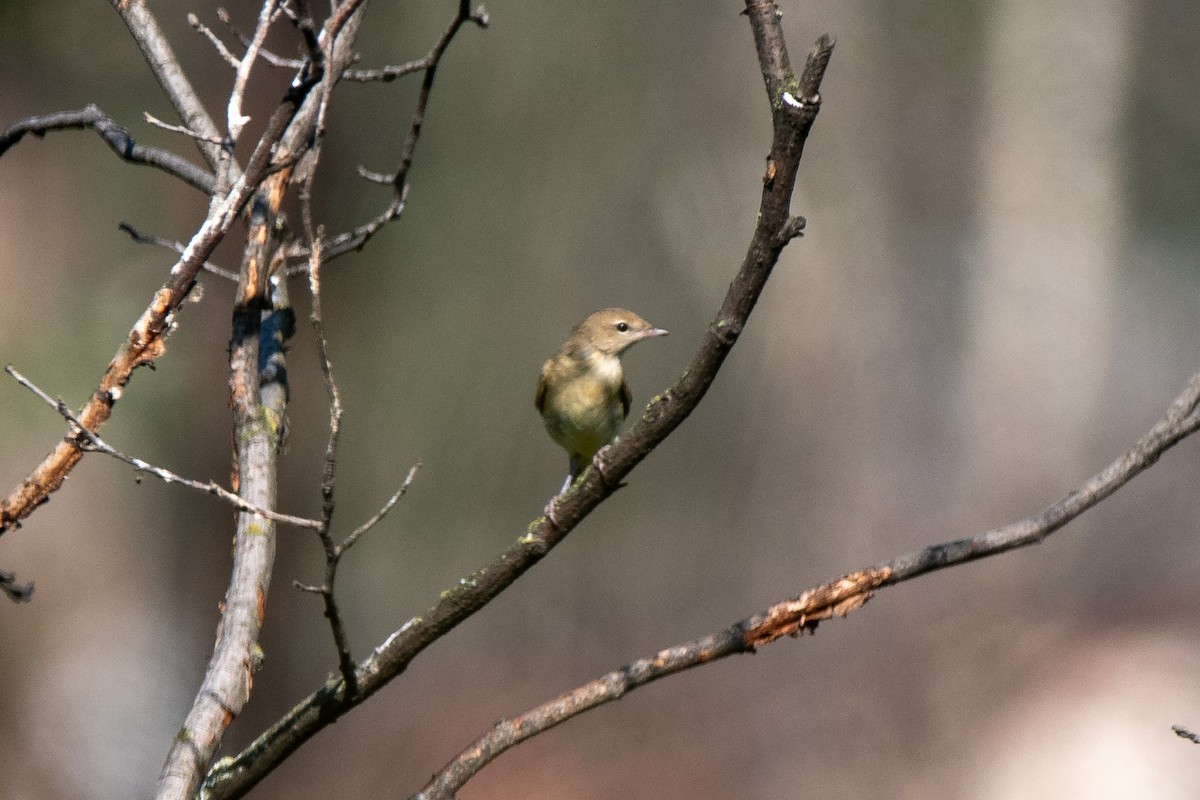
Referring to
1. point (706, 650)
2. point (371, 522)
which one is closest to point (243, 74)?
point (371, 522)

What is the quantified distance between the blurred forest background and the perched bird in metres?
4.22

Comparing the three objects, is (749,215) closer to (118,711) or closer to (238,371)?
(118,711)

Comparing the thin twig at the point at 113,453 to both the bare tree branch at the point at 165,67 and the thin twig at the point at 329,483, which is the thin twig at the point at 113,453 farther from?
the bare tree branch at the point at 165,67

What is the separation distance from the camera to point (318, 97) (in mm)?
2590

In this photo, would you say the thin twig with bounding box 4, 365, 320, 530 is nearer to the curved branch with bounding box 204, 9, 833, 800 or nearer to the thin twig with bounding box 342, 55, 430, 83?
the curved branch with bounding box 204, 9, 833, 800

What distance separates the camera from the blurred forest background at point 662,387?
806 cm

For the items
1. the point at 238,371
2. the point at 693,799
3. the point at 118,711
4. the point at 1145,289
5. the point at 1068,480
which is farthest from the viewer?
the point at 1145,289

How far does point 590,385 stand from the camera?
428cm

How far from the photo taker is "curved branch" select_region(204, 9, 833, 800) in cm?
171

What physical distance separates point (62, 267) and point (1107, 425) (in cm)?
961

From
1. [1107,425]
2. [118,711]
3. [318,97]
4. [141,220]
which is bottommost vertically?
[318,97]

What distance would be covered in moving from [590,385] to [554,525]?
222cm

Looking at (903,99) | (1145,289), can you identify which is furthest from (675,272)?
(1145,289)

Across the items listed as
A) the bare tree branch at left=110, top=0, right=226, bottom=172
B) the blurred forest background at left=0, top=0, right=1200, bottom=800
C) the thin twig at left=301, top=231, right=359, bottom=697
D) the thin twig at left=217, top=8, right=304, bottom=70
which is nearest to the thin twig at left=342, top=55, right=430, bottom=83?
the thin twig at left=217, top=8, right=304, bottom=70
